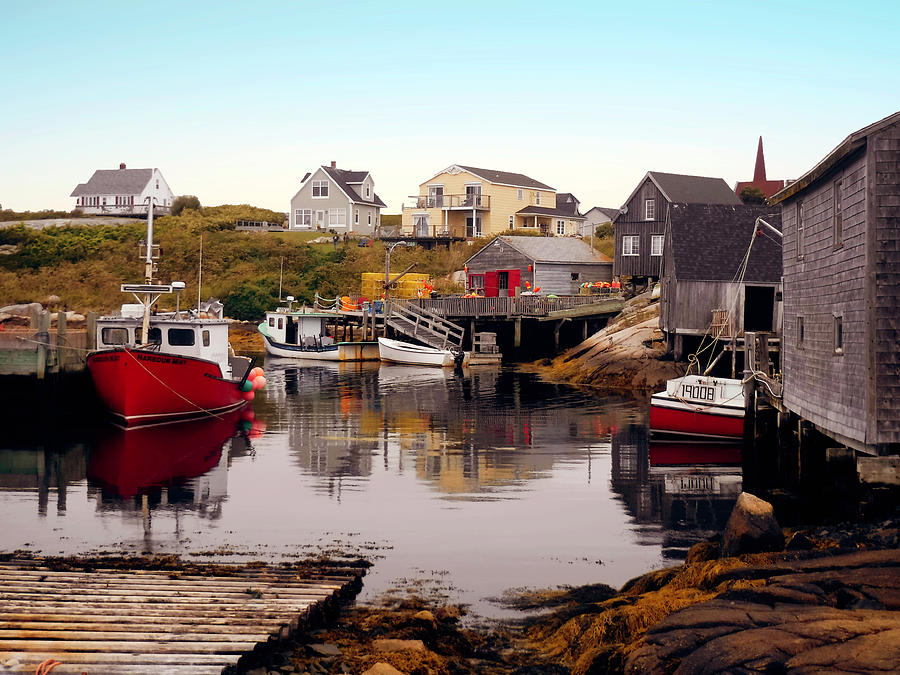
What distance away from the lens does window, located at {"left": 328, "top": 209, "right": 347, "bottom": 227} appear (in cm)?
8712

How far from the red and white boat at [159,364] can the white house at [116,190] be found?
68095mm

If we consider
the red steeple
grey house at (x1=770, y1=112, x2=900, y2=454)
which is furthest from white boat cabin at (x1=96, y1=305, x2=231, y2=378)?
the red steeple

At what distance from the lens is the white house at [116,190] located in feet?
323

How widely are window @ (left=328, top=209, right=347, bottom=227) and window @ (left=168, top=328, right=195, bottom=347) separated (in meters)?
55.9

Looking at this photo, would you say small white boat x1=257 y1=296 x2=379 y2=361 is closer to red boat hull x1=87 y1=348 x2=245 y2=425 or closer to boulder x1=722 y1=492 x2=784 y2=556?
red boat hull x1=87 y1=348 x2=245 y2=425

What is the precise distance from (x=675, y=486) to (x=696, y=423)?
536cm

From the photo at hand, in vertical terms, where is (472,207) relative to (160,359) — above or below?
above

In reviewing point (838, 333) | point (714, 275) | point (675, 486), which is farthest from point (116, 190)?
point (838, 333)

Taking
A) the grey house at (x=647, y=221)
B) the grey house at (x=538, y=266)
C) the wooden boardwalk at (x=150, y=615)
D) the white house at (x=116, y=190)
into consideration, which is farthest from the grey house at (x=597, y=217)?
the wooden boardwalk at (x=150, y=615)

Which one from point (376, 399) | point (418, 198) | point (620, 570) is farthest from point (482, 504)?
point (418, 198)

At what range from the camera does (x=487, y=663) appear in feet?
34.5

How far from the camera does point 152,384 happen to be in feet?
96.8

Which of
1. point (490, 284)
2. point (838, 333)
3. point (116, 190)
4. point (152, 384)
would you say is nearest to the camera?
point (838, 333)

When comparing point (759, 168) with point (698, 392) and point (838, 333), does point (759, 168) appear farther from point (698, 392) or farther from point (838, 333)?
point (838, 333)
